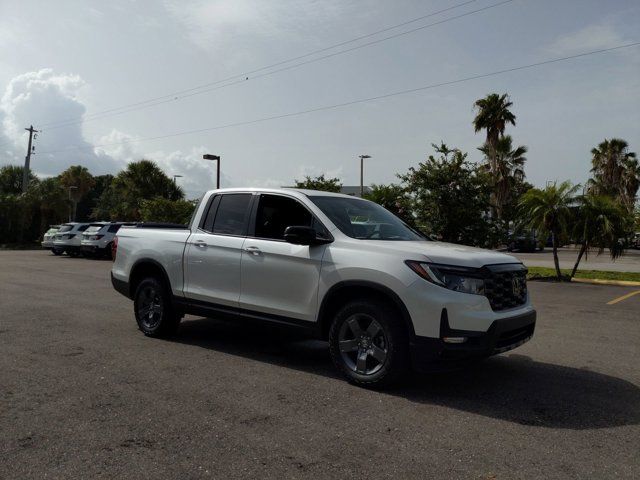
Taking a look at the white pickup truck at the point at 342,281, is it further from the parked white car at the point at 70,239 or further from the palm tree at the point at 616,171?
the palm tree at the point at 616,171

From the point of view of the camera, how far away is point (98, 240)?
24.1 m

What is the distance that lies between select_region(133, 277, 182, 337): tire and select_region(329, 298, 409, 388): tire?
2583 millimetres

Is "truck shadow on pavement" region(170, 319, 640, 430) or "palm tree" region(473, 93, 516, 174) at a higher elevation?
"palm tree" region(473, 93, 516, 174)

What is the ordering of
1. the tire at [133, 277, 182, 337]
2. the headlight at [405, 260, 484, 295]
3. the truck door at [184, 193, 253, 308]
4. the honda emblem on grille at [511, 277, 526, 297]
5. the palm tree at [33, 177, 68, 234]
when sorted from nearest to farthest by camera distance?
the headlight at [405, 260, 484, 295] → the honda emblem on grille at [511, 277, 526, 297] → the truck door at [184, 193, 253, 308] → the tire at [133, 277, 182, 337] → the palm tree at [33, 177, 68, 234]

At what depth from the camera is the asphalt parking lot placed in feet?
11.4

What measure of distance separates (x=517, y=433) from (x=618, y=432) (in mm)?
749

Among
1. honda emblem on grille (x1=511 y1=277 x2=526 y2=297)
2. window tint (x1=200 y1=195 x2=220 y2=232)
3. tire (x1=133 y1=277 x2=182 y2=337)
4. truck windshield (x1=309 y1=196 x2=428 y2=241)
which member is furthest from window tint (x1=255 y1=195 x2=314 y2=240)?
honda emblem on grille (x1=511 y1=277 x2=526 y2=297)

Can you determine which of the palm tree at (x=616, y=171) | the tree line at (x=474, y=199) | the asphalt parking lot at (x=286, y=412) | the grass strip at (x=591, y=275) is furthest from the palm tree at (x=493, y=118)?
the asphalt parking lot at (x=286, y=412)

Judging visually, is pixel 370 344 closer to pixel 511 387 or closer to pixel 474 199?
pixel 511 387

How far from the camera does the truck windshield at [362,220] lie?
5652mm

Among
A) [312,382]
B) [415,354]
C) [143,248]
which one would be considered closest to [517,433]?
[415,354]

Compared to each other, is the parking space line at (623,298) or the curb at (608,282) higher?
the curb at (608,282)

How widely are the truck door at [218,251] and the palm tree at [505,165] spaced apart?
3837 centimetres

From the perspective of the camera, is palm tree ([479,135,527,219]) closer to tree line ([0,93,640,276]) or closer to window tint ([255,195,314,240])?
tree line ([0,93,640,276])
